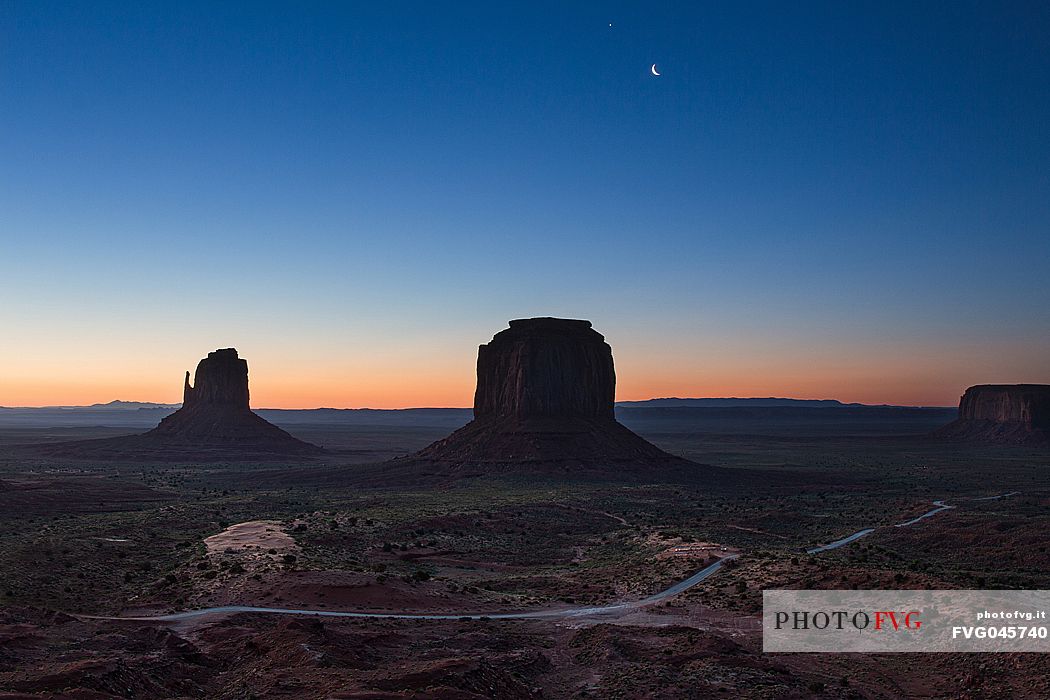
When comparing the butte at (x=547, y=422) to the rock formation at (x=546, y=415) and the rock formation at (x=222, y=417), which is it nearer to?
the rock formation at (x=546, y=415)

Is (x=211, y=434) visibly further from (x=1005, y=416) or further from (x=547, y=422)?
(x=1005, y=416)

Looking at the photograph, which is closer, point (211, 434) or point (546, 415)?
point (546, 415)

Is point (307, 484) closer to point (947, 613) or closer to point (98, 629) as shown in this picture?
point (98, 629)

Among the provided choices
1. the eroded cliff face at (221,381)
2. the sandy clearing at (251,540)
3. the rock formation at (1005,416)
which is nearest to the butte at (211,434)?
the eroded cliff face at (221,381)

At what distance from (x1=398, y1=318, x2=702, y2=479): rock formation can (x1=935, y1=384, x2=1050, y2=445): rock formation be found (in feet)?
331

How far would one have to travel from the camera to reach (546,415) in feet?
302

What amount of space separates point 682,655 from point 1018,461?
366 ft

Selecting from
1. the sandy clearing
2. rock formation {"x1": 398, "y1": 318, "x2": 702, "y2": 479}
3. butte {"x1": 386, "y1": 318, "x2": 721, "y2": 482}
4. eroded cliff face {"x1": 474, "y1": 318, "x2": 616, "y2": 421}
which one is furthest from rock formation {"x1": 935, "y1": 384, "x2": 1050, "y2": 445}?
the sandy clearing

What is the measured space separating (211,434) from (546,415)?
63152 mm

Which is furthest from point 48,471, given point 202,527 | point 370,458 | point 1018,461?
point 1018,461

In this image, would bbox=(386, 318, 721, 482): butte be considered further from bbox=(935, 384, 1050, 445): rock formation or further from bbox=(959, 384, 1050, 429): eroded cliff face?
bbox=(959, 384, 1050, 429): eroded cliff face

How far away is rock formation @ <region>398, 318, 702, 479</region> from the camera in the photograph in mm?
83438

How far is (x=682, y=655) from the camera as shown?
811 inches

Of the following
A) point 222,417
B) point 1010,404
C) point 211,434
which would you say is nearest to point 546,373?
point 211,434
